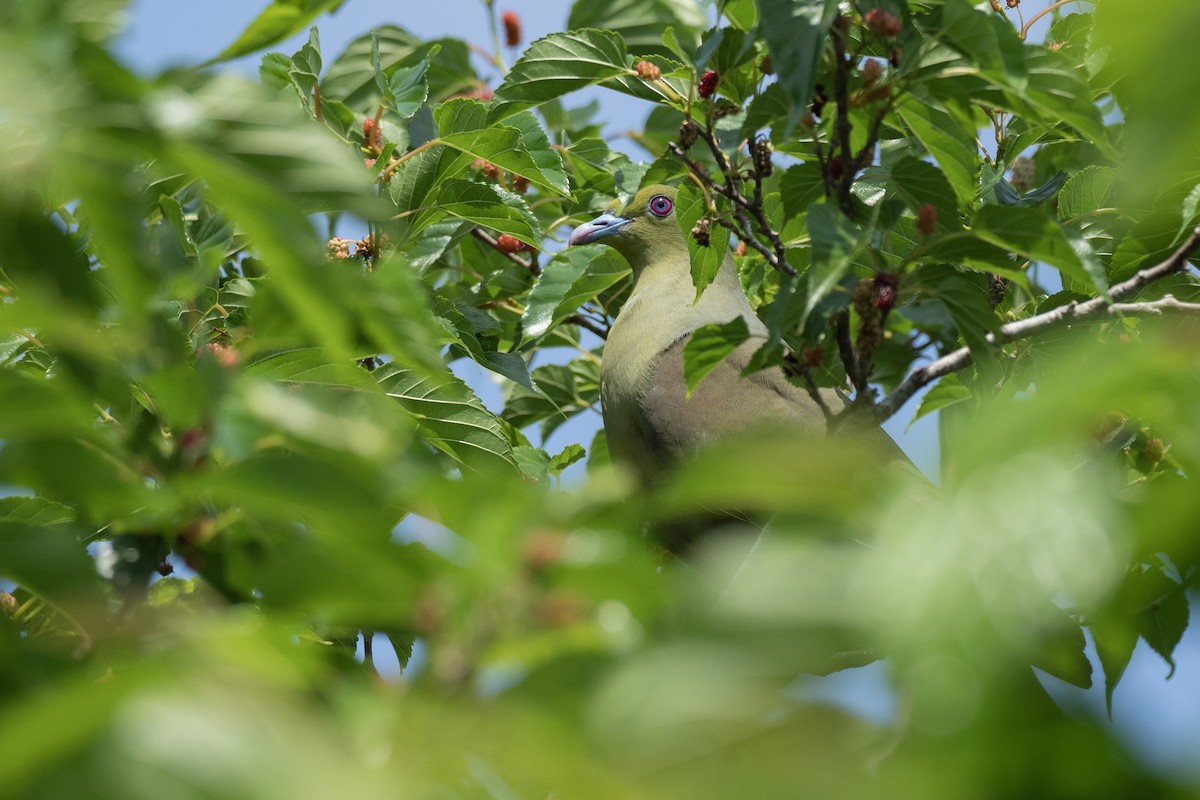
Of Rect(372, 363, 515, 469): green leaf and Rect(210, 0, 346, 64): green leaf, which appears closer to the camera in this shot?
Rect(210, 0, 346, 64): green leaf

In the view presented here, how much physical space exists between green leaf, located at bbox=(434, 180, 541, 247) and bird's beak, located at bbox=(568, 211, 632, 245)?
1179 mm

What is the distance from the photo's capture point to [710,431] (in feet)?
12.9

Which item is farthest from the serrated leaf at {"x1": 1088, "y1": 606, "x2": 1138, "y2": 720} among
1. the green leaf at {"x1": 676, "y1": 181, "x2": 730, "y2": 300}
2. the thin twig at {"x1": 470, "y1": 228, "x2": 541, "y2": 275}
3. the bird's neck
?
→ the thin twig at {"x1": 470, "y1": 228, "x2": 541, "y2": 275}

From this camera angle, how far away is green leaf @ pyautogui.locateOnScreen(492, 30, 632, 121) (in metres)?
2.84

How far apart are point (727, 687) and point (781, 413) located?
10.8 ft

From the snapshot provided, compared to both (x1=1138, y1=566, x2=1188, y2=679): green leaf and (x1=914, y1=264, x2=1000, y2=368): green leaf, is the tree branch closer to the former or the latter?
(x1=914, y1=264, x2=1000, y2=368): green leaf

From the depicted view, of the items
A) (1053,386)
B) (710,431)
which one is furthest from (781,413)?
(1053,386)

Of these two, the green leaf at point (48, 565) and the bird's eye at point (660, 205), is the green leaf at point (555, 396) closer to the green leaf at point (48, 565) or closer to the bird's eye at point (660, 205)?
the bird's eye at point (660, 205)

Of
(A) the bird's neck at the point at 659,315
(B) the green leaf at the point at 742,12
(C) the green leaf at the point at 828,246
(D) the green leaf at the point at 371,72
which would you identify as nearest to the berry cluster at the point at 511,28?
(D) the green leaf at the point at 371,72

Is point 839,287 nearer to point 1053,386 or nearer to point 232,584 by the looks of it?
point 232,584

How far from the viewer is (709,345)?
215 centimetres

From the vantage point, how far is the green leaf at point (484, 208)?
2.99 metres

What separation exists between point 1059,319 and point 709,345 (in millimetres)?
738

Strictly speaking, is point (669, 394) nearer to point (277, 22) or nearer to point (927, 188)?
point (927, 188)
